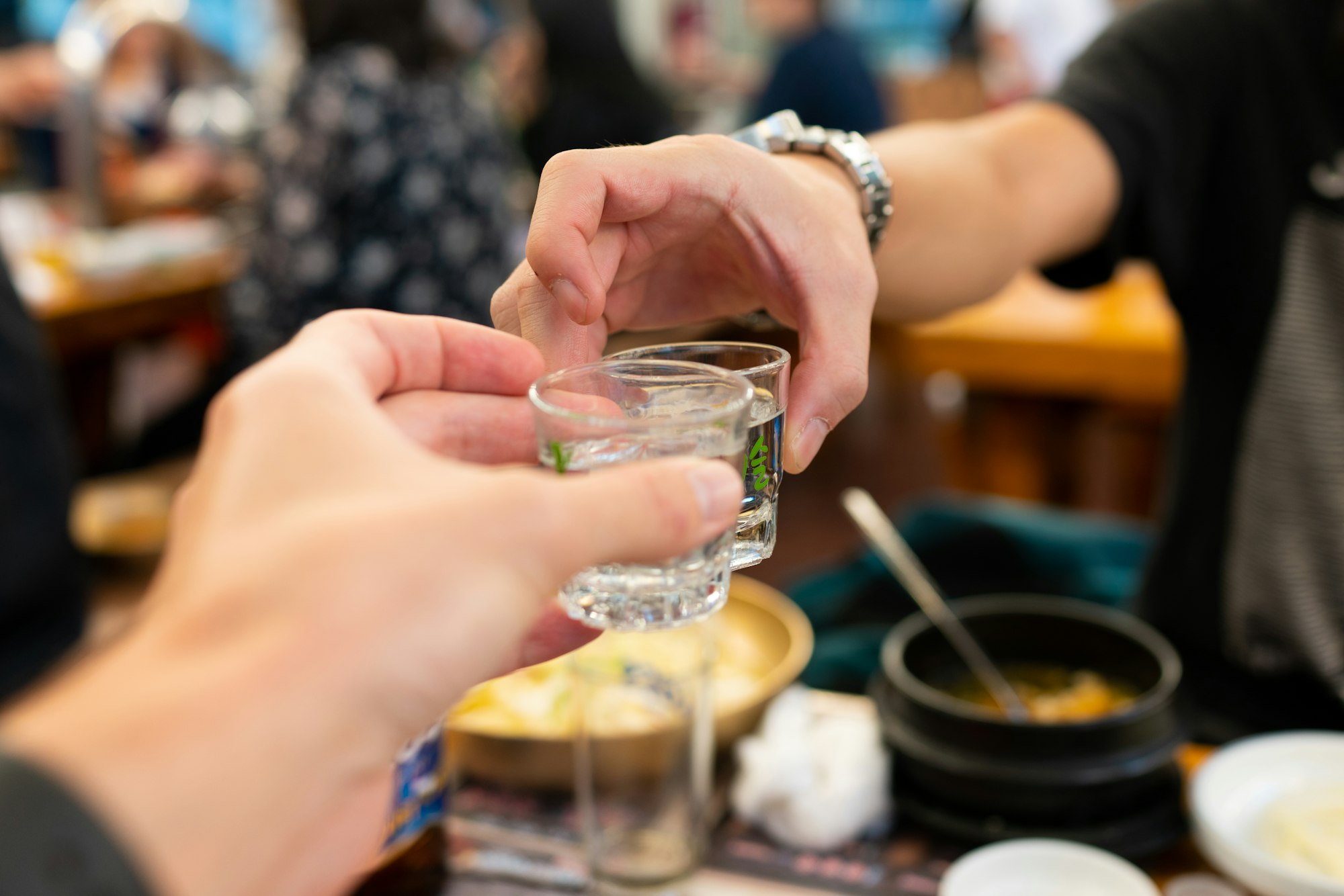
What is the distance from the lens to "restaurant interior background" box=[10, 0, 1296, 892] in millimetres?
2404

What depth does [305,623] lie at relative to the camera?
1.26ft

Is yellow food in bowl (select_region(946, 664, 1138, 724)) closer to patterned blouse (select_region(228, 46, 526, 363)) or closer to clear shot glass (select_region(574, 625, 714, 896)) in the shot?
clear shot glass (select_region(574, 625, 714, 896))

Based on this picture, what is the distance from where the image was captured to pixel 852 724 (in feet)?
3.44

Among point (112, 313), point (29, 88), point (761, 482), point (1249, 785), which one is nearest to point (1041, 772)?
point (1249, 785)

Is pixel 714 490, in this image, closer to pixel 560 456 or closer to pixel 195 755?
pixel 560 456

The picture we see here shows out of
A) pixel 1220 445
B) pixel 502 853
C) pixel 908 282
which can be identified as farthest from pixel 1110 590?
pixel 502 853

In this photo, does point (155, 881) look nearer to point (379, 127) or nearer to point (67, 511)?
point (67, 511)

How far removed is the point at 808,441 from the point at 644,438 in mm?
197

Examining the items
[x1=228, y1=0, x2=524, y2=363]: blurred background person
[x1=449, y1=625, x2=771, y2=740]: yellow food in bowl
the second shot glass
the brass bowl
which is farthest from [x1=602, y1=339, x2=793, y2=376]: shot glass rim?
[x1=228, y1=0, x2=524, y2=363]: blurred background person

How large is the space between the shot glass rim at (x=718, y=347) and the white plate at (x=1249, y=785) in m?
0.53

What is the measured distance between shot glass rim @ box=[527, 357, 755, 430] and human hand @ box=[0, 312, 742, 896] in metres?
0.04

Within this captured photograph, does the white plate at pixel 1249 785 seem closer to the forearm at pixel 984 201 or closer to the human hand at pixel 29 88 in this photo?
the forearm at pixel 984 201

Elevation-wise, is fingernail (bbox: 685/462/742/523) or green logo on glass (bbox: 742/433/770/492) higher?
fingernail (bbox: 685/462/742/523)

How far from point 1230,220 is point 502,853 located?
1122 millimetres
